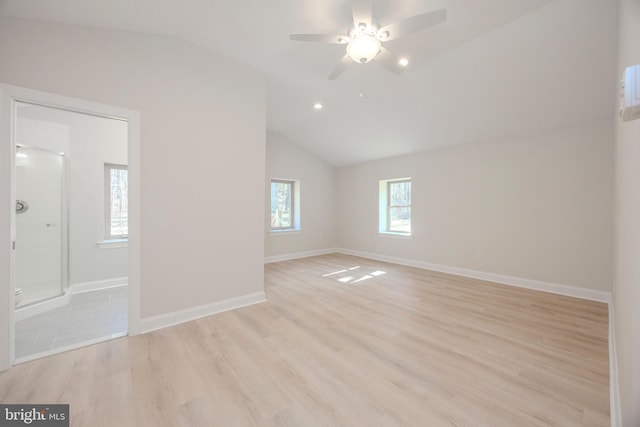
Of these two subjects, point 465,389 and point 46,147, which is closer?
point 465,389

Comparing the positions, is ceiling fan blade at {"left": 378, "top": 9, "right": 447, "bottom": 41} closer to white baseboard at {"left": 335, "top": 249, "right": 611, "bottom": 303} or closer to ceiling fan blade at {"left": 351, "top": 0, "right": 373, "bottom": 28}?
ceiling fan blade at {"left": 351, "top": 0, "right": 373, "bottom": 28}

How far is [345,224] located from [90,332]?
5111 millimetres

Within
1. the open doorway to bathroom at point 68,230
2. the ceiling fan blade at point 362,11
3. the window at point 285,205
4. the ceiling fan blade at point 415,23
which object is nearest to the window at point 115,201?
the open doorway to bathroom at point 68,230

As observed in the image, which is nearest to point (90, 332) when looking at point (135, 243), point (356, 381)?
point (135, 243)

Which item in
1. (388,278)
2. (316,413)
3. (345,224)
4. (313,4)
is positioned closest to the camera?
(316,413)

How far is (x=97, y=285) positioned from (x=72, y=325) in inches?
58.0

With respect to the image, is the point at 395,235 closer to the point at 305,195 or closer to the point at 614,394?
the point at 305,195

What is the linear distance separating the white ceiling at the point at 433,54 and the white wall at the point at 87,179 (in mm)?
2050

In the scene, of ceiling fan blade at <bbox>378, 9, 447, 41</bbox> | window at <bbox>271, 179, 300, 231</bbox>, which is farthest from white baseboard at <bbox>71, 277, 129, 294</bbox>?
ceiling fan blade at <bbox>378, 9, 447, 41</bbox>

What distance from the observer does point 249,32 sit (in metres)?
2.37

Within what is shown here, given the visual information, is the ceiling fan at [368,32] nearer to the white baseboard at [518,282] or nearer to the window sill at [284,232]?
the white baseboard at [518,282]

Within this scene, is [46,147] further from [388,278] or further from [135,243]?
[388,278]

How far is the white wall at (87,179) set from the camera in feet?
11.5

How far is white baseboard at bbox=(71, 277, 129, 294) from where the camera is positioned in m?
3.52
